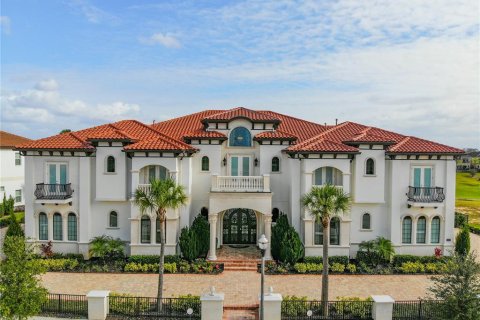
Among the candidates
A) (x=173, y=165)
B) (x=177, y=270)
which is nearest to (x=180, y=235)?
(x=177, y=270)

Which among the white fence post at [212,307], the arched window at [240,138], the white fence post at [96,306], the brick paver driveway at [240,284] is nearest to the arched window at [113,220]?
the brick paver driveway at [240,284]

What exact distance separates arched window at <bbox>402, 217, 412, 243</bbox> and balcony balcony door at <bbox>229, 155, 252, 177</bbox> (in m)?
10.8

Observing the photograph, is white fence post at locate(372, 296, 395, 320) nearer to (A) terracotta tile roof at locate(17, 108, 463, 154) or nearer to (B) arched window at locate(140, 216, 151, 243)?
(A) terracotta tile roof at locate(17, 108, 463, 154)

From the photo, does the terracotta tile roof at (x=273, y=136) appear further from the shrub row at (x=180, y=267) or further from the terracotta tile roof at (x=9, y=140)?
the terracotta tile roof at (x=9, y=140)

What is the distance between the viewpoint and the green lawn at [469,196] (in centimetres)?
4719

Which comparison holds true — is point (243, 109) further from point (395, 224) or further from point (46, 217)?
point (46, 217)

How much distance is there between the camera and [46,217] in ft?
78.9

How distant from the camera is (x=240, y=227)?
2580 cm

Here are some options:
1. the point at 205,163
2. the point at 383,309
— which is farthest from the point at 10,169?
the point at 383,309

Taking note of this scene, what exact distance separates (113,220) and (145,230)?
2446 millimetres

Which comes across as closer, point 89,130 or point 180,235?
point 180,235

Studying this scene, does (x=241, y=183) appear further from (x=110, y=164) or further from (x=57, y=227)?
(x=57, y=227)

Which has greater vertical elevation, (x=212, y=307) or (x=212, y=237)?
(x=212, y=237)

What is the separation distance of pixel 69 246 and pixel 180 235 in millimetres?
7400
